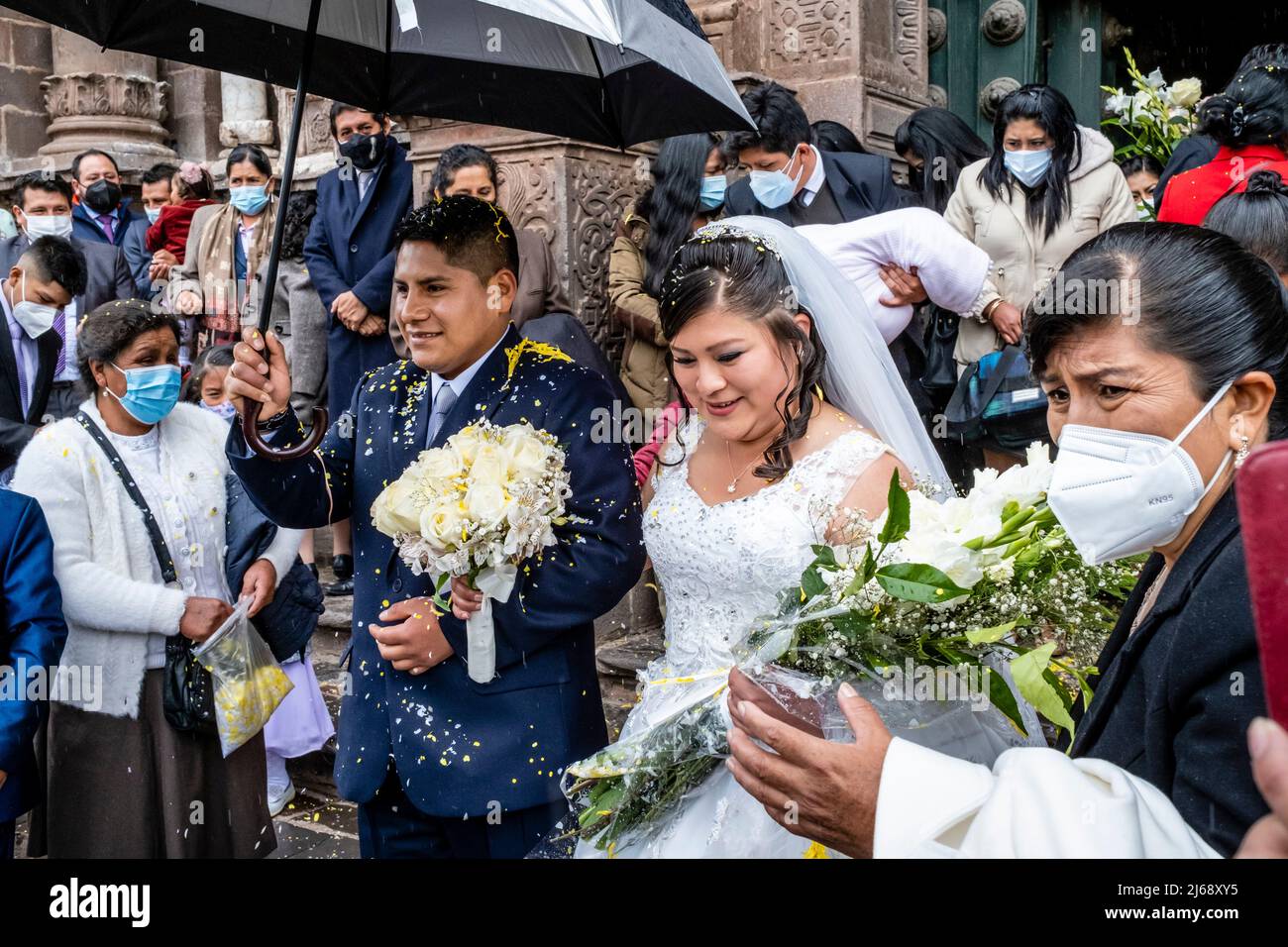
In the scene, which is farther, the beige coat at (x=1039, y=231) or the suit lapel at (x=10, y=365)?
the suit lapel at (x=10, y=365)

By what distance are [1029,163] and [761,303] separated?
2655mm

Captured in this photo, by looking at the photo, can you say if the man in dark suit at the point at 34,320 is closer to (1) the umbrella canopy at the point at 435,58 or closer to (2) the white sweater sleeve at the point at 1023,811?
(1) the umbrella canopy at the point at 435,58

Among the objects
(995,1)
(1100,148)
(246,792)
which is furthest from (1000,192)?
(246,792)

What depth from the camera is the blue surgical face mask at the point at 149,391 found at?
12.7ft

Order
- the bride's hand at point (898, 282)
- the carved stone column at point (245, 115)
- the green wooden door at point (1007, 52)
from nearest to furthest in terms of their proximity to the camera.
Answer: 1. the bride's hand at point (898, 282)
2. the green wooden door at point (1007, 52)
3. the carved stone column at point (245, 115)

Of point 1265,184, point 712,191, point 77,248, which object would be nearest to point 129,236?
point 77,248

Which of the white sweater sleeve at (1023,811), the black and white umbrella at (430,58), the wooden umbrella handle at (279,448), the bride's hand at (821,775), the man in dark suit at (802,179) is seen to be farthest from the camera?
the man in dark suit at (802,179)

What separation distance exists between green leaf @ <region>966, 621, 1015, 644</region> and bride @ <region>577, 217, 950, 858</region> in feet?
2.49

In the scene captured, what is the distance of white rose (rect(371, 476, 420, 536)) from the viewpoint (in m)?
2.65

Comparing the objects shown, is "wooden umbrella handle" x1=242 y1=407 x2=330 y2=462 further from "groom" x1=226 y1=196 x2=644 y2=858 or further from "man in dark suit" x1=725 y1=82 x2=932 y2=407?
"man in dark suit" x1=725 y1=82 x2=932 y2=407

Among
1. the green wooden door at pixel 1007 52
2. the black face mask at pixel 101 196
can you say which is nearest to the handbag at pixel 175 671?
the black face mask at pixel 101 196

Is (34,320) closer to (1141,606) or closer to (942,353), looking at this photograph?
(942,353)

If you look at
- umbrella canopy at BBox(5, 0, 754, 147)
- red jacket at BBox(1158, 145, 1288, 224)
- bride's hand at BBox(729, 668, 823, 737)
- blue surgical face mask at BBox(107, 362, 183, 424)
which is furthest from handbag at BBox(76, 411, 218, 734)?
red jacket at BBox(1158, 145, 1288, 224)

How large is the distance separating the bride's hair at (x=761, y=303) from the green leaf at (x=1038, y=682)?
1.09 metres
